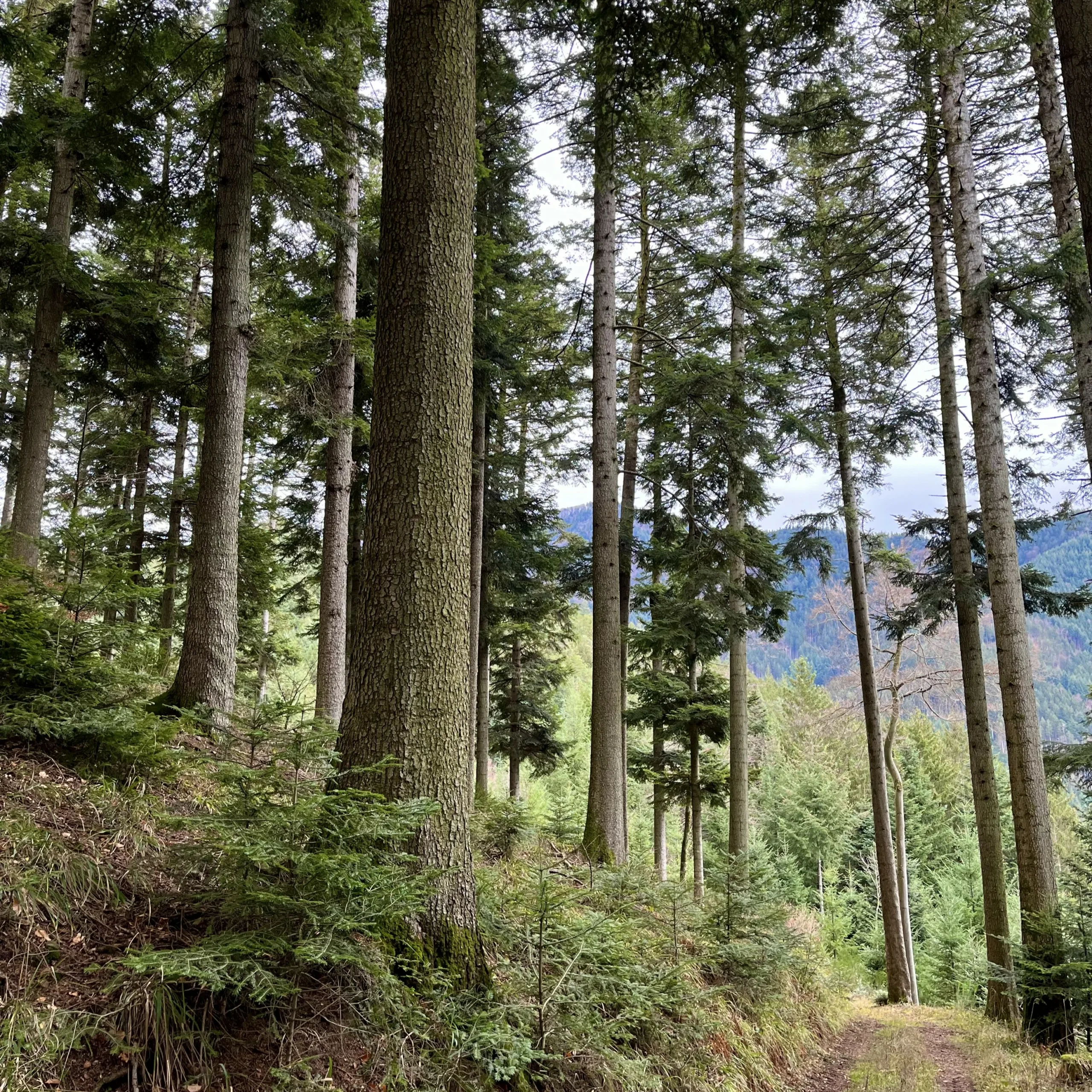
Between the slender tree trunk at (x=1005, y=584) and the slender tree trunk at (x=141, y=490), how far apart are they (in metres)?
13.5

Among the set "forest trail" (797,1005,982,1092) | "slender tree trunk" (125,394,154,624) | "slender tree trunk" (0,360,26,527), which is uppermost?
"slender tree trunk" (0,360,26,527)

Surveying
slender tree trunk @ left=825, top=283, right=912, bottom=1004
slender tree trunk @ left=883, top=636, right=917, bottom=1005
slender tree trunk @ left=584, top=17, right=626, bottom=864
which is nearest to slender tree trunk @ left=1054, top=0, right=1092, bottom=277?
slender tree trunk @ left=584, top=17, right=626, bottom=864

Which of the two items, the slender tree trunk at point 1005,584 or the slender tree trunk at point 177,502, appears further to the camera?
the slender tree trunk at point 177,502

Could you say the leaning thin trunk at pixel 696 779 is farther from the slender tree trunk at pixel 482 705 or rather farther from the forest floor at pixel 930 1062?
the slender tree trunk at pixel 482 705

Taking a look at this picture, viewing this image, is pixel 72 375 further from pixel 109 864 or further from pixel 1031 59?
pixel 1031 59

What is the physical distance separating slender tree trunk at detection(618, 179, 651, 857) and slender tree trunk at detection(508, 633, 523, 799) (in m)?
4.65

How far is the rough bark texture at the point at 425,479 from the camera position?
11.1 ft

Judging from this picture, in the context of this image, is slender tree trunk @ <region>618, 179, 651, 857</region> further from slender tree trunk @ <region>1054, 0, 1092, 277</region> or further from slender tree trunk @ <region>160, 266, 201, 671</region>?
slender tree trunk @ <region>160, 266, 201, 671</region>

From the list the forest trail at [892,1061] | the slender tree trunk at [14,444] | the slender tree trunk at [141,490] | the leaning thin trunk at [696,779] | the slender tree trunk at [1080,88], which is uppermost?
the slender tree trunk at [14,444]

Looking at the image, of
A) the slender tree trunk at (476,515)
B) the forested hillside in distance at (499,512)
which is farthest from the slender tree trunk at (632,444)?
the slender tree trunk at (476,515)

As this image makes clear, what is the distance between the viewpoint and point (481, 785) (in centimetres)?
1377

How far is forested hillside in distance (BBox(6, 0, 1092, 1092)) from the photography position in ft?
9.78

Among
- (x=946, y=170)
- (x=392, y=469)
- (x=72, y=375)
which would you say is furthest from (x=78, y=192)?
(x=946, y=170)

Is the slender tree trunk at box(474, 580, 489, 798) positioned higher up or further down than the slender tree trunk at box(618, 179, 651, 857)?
further down
